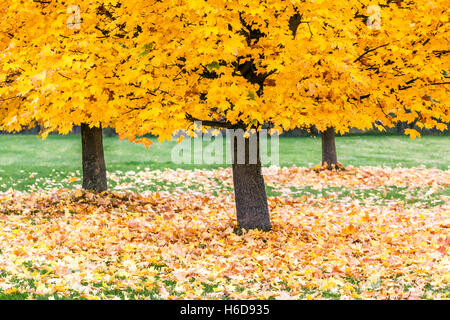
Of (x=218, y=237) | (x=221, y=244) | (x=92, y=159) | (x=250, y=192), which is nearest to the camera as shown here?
(x=221, y=244)

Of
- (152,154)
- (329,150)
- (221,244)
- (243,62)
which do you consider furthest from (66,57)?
(152,154)

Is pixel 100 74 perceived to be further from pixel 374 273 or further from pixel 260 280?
pixel 374 273

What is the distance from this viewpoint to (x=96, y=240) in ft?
27.1

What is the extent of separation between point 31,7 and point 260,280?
558 centimetres

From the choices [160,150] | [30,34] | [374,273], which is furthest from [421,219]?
[160,150]

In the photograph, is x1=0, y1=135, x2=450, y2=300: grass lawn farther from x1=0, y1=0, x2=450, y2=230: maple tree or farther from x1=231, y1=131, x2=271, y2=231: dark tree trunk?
x1=0, y1=0, x2=450, y2=230: maple tree

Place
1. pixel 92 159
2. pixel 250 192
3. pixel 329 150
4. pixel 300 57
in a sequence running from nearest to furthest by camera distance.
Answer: pixel 300 57
pixel 250 192
pixel 92 159
pixel 329 150

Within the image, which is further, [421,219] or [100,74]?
[421,219]

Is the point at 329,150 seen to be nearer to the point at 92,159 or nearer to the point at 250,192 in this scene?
the point at 92,159

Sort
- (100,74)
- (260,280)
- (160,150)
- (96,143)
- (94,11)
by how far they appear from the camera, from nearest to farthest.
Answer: (260,280)
(100,74)
(94,11)
(96,143)
(160,150)

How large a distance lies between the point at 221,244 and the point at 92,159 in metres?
5.11

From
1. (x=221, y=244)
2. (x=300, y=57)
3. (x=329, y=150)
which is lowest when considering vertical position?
(x=221, y=244)

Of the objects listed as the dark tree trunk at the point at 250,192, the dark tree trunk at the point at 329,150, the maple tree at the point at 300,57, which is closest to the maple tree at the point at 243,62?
the maple tree at the point at 300,57

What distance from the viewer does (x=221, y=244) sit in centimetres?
810
